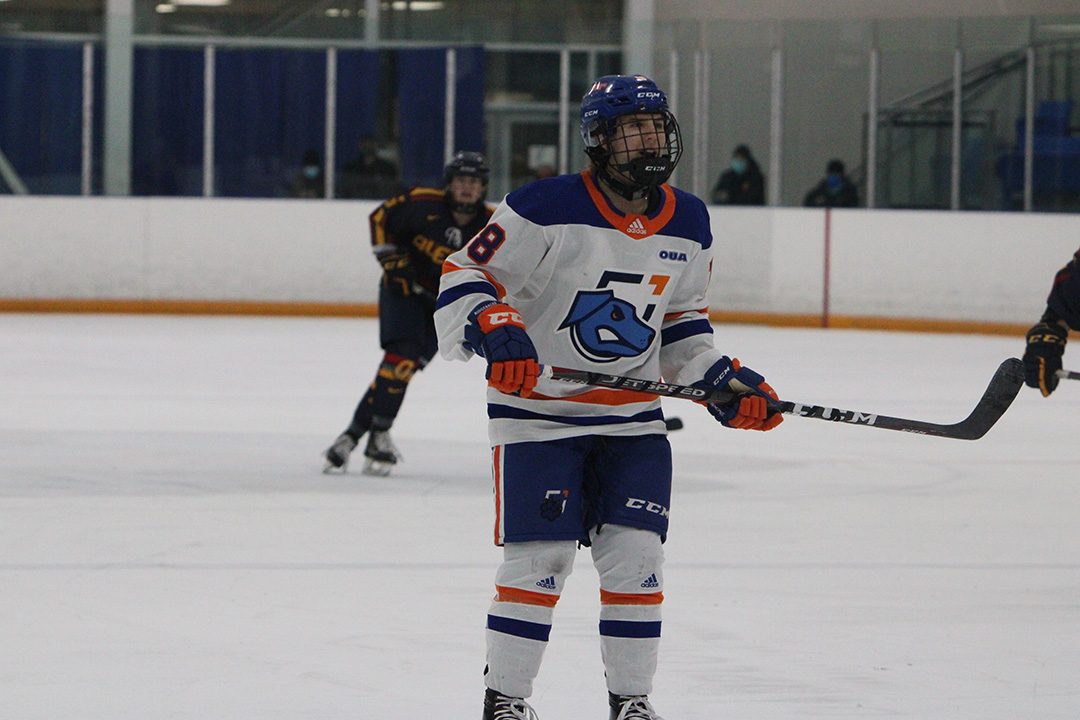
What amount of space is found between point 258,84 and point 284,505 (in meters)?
8.22

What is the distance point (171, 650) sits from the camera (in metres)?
3.37

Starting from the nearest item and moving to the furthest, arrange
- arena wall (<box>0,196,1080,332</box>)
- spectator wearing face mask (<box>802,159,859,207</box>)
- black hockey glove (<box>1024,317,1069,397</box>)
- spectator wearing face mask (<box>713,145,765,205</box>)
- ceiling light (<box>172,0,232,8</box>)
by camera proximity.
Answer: black hockey glove (<box>1024,317,1069,397</box>)
arena wall (<box>0,196,1080,332</box>)
spectator wearing face mask (<box>802,159,859,207</box>)
spectator wearing face mask (<box>713,145,765,205</box>)
ceiling light (<box>172,0,232,8</box>)

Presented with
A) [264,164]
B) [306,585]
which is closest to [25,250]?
[264,164]

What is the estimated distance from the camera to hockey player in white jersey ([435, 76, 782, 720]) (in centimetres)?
271

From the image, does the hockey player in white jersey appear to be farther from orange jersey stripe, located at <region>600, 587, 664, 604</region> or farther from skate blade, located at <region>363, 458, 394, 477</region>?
skate blade, located at <region>363, 458, 394, 477</region>

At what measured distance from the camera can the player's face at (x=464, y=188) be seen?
579 cm

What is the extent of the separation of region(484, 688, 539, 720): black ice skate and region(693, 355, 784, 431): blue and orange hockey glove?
Answer: 573 millimetres

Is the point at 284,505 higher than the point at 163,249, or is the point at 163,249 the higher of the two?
the point at 163,249

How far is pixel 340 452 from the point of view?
19.2ft

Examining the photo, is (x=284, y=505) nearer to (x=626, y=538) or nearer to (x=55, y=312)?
(x=626, y=538)

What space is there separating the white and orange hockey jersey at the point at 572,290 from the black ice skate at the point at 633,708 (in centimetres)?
41

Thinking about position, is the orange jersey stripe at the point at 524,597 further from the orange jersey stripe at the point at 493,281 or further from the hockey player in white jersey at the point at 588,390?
the orange jersey stripe at the point at 493,281

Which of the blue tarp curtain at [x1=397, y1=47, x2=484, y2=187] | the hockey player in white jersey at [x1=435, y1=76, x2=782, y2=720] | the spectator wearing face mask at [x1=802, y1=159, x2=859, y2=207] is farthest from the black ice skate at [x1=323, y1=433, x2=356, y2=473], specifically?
the blue tarp curtain at [x1=397, y1=47, x2=484, y2=187]

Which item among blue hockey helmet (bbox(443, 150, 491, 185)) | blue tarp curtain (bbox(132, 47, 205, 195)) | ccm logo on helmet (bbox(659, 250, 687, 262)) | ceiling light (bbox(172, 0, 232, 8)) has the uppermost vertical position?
ceiling light (bbox(172, 0, 232, 8))
